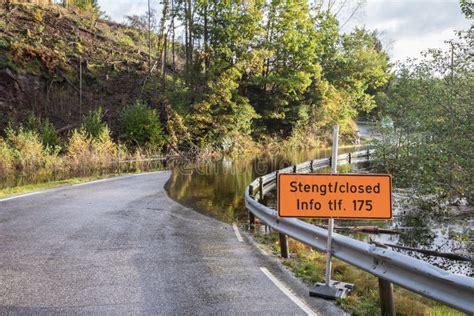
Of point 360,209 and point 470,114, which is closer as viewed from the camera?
point 360,209

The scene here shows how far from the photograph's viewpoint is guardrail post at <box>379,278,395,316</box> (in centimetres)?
520

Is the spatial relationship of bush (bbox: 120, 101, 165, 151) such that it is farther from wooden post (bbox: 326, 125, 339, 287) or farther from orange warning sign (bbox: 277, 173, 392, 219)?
wooden post (bbox: 326, 125, 339, 287)

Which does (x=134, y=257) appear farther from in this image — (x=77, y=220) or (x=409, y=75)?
(x=409, y=75)

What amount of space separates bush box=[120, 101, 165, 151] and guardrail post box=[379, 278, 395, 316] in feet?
90.3

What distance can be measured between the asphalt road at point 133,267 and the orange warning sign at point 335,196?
1111 millimetres

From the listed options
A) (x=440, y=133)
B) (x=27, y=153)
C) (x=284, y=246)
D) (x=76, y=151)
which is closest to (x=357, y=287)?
(x=284, y=246)

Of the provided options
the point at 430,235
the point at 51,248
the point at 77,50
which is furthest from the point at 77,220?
the point at 77,50

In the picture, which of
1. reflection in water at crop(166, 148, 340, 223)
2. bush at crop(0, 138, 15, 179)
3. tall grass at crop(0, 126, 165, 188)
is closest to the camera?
reflection in water at crop(166, 148, 340, 223)

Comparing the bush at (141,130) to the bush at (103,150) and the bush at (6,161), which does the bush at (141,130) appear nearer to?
the bush at (103,150)

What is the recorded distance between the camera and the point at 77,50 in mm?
42969

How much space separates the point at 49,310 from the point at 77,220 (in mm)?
5754

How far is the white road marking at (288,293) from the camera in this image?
17.4ft

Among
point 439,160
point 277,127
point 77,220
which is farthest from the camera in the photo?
point 277,127

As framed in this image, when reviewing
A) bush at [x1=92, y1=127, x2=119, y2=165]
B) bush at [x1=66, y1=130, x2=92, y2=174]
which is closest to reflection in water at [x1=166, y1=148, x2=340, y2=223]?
bush at [x1=92, y1=127, x2=119, y2=165]
